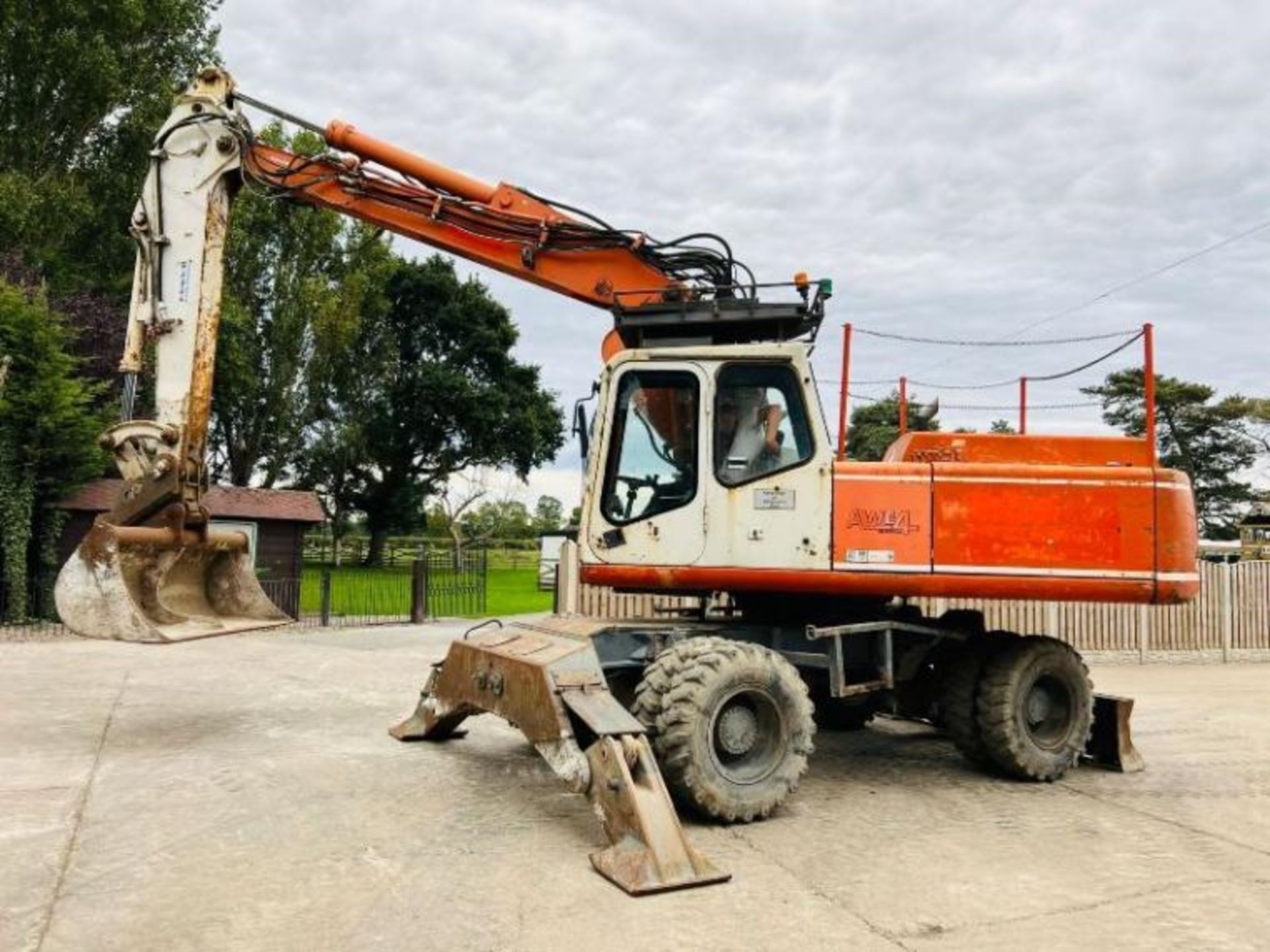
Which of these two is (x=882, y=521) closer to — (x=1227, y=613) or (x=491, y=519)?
(x=1227, y=613)

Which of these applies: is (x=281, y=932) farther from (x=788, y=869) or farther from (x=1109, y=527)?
(x=1109, y=527)

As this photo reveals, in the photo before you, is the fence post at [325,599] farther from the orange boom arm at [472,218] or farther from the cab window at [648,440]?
the cab window at [648,440]

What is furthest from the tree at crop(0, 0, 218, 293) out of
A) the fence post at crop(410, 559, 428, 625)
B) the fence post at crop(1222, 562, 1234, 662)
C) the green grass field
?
the fence post at crop(1222, 562, 1234, 662)

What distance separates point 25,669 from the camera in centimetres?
1089

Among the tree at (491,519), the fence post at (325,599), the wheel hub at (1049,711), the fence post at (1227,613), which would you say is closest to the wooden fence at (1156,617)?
the fence post at (1227,613)

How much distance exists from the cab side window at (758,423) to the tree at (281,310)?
87.2 ft

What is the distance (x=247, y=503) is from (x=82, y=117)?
11.5 meters

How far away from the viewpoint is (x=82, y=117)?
77.8ft

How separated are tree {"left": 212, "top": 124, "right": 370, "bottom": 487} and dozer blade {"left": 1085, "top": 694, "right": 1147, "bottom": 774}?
27.4 metres

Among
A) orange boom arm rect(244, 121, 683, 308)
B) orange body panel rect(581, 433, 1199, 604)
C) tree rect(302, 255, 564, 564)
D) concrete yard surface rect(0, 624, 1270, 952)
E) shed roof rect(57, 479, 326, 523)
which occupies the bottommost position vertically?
concrete yard surface rect(0, 624, 1270, 952)

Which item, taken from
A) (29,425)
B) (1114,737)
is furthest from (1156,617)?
(29,425)

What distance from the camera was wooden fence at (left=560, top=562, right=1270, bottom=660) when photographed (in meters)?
14.7

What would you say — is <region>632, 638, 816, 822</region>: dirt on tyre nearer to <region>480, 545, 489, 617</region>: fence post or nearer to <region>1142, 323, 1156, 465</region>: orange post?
<region>1142, 323, 1156, 465</region>: orange post

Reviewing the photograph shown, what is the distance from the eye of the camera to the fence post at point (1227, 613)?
50.3 feet
